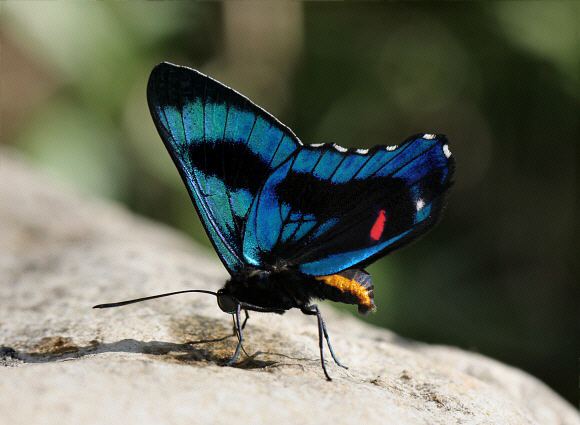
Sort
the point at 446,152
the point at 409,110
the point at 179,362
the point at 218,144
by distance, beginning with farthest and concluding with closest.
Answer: the point at 409,110 < the point at 218,144 < the point at 446,152 < the point at 179,362

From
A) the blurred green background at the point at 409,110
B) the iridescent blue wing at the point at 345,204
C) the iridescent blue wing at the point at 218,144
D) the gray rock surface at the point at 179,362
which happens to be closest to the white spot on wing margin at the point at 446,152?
the iridescent blue wing at the point at 345,204

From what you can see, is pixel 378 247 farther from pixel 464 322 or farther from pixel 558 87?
pixel 558 87

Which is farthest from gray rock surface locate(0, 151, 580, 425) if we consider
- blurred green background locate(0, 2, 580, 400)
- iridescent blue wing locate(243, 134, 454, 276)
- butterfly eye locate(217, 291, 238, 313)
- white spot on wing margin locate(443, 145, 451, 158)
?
blurred green background locate(0, 2, 580, 400)

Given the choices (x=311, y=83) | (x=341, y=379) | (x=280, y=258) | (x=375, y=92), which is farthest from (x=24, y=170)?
(x=341, y=379)

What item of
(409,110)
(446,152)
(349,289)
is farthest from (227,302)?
(409,110)

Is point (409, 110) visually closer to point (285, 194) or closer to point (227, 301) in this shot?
point (285, 194)

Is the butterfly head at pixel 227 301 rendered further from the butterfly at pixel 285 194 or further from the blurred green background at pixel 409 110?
the blurred green background at pixel 409 110
